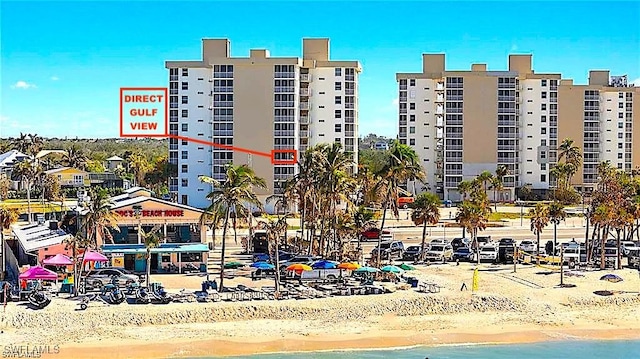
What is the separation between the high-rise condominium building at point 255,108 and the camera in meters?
97.1

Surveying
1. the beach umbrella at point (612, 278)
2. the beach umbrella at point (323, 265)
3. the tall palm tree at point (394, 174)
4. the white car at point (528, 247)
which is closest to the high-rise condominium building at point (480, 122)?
the white car at point (528, 247)

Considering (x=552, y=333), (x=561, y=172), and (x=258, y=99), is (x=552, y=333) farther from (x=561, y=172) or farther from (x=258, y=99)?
(x=561, y=172)

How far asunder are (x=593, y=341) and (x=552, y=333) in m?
2.03

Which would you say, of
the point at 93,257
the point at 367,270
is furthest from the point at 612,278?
the point at 93,257

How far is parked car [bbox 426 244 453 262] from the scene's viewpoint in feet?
200

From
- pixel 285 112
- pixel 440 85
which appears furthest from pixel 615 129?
pixel 285 112

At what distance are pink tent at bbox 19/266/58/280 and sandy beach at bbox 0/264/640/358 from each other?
66.0 inches


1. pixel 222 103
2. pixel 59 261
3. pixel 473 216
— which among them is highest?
pixel 222 103

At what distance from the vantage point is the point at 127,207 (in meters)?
58.8

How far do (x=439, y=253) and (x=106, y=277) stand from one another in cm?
2490

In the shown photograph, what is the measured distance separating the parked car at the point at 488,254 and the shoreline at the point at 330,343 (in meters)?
17.0

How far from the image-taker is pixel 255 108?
97.3 m

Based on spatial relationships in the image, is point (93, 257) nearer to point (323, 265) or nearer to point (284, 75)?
point (323, 265)

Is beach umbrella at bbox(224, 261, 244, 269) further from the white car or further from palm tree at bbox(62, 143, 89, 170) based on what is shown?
palm tree at bbox(62, 143, 89, 170)
